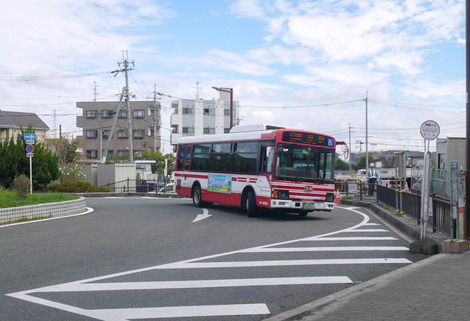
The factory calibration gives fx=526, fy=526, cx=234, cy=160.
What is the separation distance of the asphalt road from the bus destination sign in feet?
9.13

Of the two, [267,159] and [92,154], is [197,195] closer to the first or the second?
[267,159]

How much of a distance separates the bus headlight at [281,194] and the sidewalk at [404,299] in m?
8.10

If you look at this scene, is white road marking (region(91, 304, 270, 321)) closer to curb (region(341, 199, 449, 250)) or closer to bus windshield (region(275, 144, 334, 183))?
curb (region(341, 199, 449, 250))

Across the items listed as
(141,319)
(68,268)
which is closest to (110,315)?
(141,319)

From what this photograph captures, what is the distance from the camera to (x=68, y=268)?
8.56 meters

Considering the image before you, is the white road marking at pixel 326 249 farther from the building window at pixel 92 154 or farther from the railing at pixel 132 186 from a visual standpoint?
the building window at pixel 92 154

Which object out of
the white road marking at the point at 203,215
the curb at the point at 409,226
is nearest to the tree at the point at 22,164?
the white road marking at the point at 203,215

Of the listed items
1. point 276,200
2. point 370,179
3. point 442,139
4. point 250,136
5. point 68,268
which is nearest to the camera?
point 68,268

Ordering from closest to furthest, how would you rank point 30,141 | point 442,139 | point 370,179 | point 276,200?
point 276,200
point 30,141
point 442,139
point 370,179

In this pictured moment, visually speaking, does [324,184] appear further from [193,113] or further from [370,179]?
[193,113]

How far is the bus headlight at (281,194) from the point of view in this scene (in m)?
16.5

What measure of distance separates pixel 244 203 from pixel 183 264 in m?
9.23

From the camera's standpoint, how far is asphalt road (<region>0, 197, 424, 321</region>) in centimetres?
626

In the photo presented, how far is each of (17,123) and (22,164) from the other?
30.4 m
